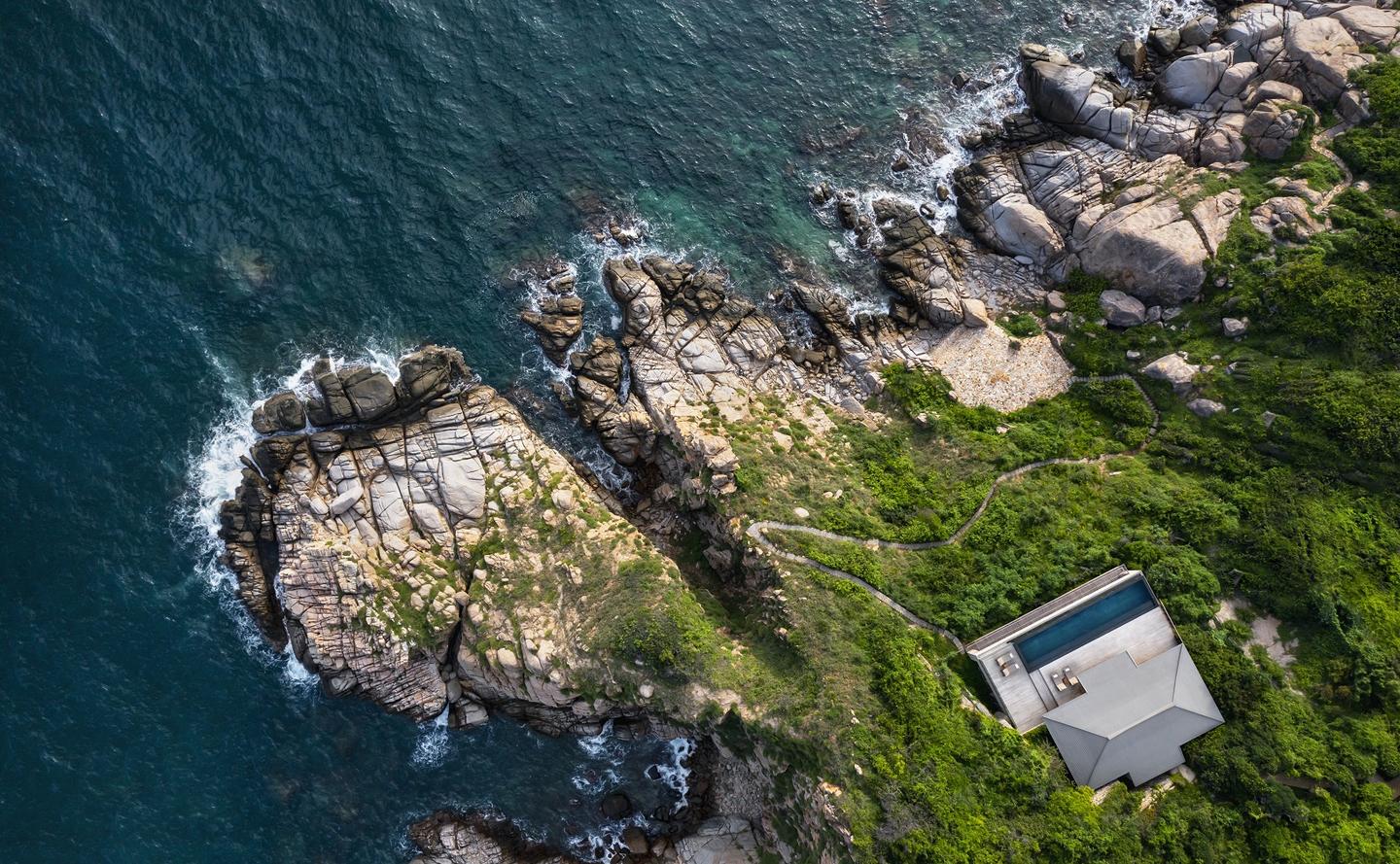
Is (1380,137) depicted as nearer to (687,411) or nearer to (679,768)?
(687,411)

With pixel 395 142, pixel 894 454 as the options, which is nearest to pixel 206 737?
pixel 395 142

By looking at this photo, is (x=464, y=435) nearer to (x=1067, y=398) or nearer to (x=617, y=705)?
(x=617, y=705)

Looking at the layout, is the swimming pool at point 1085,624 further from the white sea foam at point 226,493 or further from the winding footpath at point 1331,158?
the white sea foam at point 226,493

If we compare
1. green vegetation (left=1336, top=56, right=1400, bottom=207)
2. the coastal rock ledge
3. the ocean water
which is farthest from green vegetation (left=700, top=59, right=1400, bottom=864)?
the ocean water

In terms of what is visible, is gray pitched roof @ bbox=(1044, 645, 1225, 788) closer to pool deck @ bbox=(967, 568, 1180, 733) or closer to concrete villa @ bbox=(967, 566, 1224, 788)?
concrete villa @ bbox=(967, 566, 1224, 788)

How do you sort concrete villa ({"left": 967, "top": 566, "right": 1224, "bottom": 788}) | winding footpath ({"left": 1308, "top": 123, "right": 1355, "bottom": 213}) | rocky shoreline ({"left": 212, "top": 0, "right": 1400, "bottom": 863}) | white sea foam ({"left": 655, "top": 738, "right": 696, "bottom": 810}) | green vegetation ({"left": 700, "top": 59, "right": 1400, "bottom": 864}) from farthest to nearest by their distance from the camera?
winding footpath ({"left": 1308, "top": 123, "right": 1355, "bottom": 213}), white sea foam ({"left": 655, "top": 738, "right": 696, "bottom": 810}), rocky shoreline ({"left": 212, "top": 0, "right": 1400, "bottom": 863}), concrete villa ({"left": 967, "top": 566, "right": 1224, "bottom": 788}), green vegetation ({"left": 700, "top": 59, "right": 1400, "bottom": 864})
